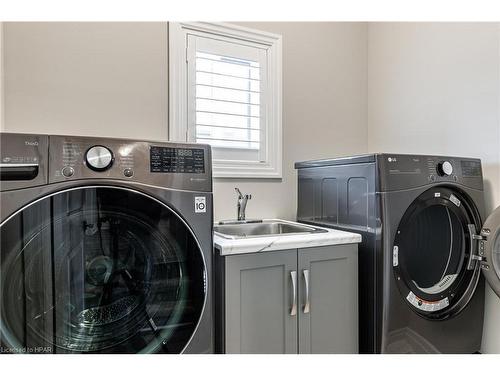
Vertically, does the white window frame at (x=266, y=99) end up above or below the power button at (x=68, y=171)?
above

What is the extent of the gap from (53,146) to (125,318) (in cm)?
64

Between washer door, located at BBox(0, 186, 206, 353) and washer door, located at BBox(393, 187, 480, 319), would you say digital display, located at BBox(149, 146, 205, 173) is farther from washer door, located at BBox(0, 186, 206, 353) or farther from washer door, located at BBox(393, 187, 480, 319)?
washer door, located at BBox(393, 187, 480, 319)

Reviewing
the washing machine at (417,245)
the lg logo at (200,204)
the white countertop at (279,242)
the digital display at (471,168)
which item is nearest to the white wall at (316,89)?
the digital display at (471,168)

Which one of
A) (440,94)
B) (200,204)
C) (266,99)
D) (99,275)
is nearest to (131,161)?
(200,204)

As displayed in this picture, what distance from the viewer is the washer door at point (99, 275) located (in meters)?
0.98

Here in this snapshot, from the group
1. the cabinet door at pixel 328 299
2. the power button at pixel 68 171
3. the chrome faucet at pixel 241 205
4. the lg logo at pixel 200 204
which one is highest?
the power button at pixel 68 171

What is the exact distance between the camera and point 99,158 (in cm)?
105

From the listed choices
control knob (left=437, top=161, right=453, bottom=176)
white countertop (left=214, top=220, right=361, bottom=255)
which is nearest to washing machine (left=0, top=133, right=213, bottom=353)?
white countertop (left=214, top=220, right=361, bottom=255)

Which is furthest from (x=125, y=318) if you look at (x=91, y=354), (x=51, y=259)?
(x=51, y=259)

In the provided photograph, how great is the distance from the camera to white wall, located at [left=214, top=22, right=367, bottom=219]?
2162 mm

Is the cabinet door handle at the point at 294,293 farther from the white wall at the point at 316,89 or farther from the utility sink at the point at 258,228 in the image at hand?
the white wall at the point at 316,89

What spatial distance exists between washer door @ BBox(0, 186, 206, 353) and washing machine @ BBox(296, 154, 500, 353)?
0.85 metres

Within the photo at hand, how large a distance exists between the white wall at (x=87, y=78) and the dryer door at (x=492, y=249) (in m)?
1.78

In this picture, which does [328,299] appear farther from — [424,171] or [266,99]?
[266,99]
